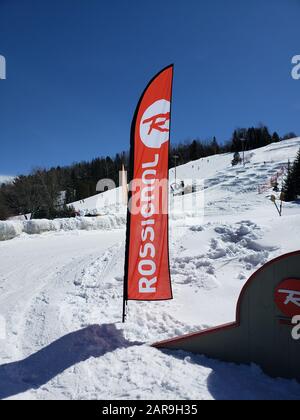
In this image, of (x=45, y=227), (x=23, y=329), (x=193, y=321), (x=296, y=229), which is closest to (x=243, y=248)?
(x=296, y=229)

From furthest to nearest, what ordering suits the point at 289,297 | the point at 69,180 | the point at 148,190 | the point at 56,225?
the point at 69,180 < the point at 56,225 < the point at 148,190 < the point at 289,297

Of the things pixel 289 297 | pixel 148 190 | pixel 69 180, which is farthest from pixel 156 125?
pixel 69 180

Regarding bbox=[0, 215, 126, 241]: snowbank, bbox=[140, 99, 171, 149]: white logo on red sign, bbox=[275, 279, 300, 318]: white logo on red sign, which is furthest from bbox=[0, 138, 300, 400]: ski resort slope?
bbox=[140, 99, 171, 149]: white logo on red sign

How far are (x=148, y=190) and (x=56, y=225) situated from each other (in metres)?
13.7

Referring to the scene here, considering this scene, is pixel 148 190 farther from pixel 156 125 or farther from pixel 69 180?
pixel 69 180

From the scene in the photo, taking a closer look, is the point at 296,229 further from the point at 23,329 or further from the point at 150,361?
the point at 23,329

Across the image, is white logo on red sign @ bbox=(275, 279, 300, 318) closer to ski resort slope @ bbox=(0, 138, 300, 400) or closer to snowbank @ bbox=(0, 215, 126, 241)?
ski resort slope @ bbox=(0, 138, 300, 400)

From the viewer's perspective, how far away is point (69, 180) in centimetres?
7862

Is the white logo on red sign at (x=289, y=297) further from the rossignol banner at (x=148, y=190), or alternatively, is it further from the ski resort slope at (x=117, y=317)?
the rossignol banner at (x=148, y=190)

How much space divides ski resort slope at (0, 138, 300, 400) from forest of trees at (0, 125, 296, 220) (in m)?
3.72
